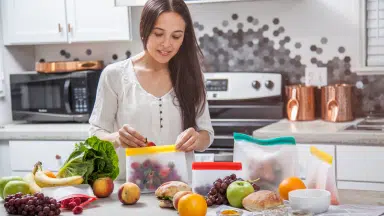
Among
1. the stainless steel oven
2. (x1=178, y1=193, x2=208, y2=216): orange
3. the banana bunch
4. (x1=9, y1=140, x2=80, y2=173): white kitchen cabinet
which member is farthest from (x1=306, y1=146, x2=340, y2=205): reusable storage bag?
(x1=9, y1=140, x2=80, y2=173): white kitchen cabinet

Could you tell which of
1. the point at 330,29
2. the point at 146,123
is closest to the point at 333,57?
the point at 330,29

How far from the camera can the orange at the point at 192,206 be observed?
1824 millimetres

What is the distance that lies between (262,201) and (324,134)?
1.59 m

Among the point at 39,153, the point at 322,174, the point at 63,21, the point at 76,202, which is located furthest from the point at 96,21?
the point at 322,174

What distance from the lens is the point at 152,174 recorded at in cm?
223

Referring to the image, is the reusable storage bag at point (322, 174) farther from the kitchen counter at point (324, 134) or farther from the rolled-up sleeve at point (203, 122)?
the kitchen counter at point (324, 134)

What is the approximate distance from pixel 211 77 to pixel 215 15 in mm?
460

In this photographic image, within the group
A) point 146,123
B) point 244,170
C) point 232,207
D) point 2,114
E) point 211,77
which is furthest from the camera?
point 2,114

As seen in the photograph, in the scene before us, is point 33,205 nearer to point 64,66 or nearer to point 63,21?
point 64,66

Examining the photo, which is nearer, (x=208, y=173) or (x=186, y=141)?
(x=208, y=173)

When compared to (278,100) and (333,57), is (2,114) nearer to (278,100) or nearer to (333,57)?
(278,100)

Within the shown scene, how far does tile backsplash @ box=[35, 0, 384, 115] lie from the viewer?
3967mm

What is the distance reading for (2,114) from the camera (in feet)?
14.6

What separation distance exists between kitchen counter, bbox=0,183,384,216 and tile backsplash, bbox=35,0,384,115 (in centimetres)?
195
